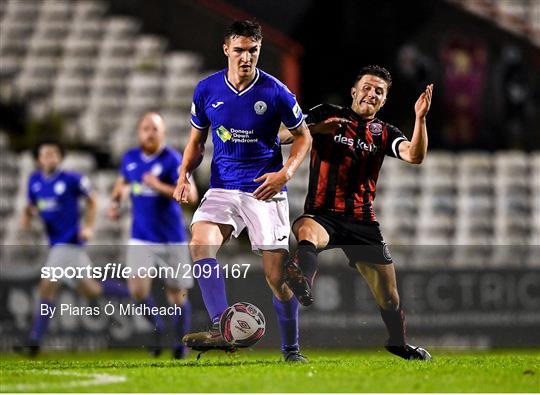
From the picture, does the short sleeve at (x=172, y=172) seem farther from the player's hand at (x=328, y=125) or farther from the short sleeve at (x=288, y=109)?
the short sleeve at (x=288, y=109)

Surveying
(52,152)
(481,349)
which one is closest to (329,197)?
(481,349)

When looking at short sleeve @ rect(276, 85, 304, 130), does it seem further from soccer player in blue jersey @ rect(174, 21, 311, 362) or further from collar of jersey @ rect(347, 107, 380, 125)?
collar of jersey @ rect(347, 107, 380, 125)

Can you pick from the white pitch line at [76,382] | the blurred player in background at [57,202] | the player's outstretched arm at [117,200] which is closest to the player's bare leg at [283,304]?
the white pitch line at [76,382]

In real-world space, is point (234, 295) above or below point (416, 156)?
below

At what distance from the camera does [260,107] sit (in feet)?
23.9

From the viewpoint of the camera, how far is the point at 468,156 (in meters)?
14.8

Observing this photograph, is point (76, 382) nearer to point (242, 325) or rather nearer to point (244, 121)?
point (242, 325)

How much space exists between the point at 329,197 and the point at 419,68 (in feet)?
27.4

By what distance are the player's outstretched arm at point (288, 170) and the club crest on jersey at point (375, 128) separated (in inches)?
20.1

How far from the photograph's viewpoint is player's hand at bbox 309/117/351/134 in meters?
7.60

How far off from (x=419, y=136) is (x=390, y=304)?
3.85 feet

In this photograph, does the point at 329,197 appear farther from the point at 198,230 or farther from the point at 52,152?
the point at 52,152

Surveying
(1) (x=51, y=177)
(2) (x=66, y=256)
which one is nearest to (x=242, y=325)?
(2) (x=66, y=256)

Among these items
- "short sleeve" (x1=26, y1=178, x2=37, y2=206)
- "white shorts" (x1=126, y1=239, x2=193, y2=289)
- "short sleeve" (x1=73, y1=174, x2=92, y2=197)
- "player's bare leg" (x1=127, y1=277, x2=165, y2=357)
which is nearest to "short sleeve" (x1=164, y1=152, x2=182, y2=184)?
"white shorts" (x1=126, y1=239, x2=193, y2=289)
